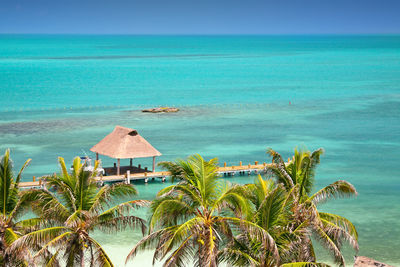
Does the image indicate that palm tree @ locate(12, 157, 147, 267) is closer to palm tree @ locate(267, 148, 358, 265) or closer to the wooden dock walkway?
palm tree @ locate(267, 148, 358, 265)

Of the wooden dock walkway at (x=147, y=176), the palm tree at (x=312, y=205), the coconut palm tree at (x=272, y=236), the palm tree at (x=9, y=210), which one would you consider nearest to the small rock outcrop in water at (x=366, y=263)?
the palm tree at (x=312, y=205)

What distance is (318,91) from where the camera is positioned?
101125mm

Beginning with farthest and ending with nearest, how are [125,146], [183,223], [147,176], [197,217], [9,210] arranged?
[147,176], [125,146], [9,210], [183,223], [197,217]

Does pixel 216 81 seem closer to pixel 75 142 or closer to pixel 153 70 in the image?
pixel 153 70

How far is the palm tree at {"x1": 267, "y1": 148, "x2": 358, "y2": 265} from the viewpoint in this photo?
58.3 ft

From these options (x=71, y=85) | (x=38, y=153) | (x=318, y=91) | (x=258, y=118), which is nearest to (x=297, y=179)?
(x=38, y=153)

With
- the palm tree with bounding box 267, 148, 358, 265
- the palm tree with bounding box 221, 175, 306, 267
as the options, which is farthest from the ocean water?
the palm tree with bounding box 221, 175, 306, 267

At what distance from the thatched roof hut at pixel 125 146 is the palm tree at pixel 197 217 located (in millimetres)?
21665

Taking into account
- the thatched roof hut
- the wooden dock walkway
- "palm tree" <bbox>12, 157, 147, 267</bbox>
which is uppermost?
"palm tree" <bbox>12, 157, 147, 267</bbox>

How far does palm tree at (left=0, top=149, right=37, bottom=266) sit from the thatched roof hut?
838 inches

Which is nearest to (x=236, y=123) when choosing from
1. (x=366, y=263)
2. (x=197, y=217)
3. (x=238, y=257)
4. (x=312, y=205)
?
(x=366, y=263)

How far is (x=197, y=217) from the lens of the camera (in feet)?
54.6

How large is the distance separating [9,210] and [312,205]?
8637 millimetres

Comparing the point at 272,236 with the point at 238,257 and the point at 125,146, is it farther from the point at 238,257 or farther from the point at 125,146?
the point at 125,146
